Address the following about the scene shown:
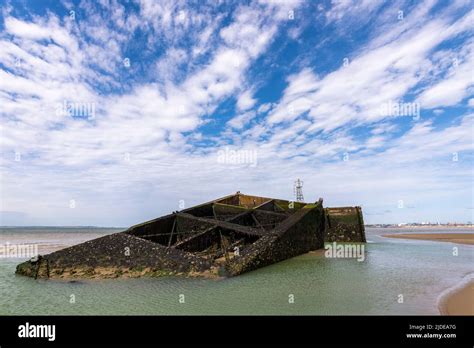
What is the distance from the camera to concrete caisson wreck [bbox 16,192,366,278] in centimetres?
973

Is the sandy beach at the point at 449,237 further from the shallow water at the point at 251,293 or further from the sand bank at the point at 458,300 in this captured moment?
the sand bank at the point at 458,300

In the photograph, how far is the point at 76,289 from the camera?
834 cm

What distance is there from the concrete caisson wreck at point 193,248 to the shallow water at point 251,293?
0.46 m

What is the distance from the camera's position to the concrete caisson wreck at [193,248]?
31.9ft

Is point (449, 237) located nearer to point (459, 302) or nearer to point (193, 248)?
point (459, 302)

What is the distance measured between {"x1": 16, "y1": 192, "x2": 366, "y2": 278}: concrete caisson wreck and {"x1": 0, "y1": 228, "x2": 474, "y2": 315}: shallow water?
460mm

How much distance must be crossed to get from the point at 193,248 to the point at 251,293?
548 centimetres

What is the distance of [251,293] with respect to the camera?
7391 millimetres
